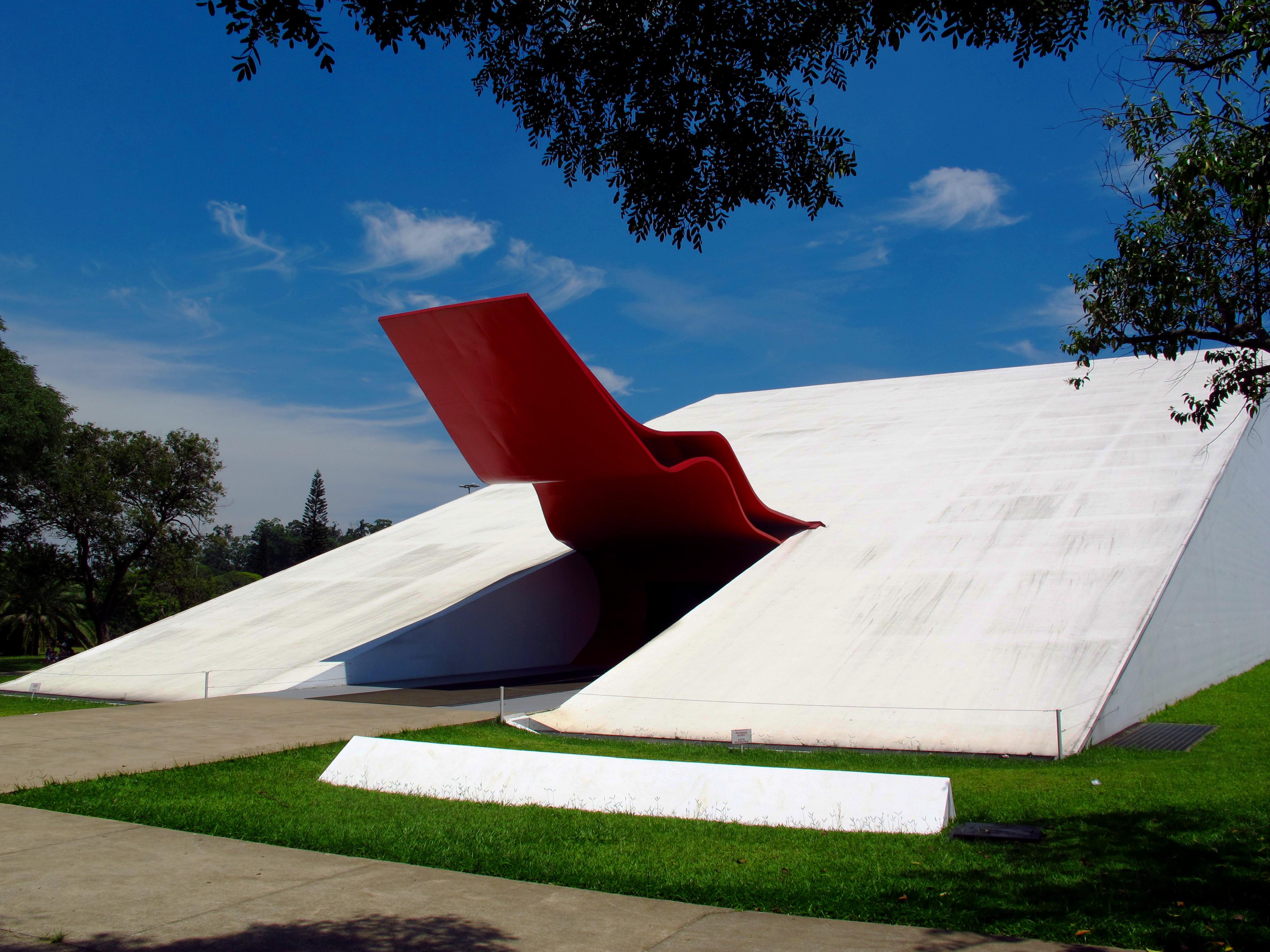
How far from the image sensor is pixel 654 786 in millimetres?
6746

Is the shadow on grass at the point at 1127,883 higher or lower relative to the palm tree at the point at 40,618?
lower

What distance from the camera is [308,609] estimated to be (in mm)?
19297

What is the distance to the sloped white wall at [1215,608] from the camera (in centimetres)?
1103

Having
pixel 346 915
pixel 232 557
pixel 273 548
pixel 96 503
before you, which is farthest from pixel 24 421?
pixel 232 557

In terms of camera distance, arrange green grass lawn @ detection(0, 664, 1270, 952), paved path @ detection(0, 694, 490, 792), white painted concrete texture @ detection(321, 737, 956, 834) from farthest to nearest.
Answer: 1. paved path @ detection(0, 694, 490, 792)
2. white painted concrete texture @ detection(321, 737, 956, 834)
3. green grass lawn @ detection(0, 664, 1270, 952)

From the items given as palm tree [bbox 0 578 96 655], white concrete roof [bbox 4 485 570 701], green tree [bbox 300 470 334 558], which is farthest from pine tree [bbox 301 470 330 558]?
white concrete roof [bbox 4 485 570 701]

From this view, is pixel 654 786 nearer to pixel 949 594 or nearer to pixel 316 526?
pixel 949 594

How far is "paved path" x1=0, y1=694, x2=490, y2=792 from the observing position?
342 inches

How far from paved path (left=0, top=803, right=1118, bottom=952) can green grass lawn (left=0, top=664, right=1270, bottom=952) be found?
29 centimetres

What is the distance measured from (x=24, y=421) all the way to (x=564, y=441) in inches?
667

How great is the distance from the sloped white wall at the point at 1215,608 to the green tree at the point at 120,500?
28.8 meters

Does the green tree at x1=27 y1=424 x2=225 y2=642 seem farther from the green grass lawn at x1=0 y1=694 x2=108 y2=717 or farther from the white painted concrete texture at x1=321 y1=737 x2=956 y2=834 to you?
the white painted concrete texture at x1=321 y1=737 x2=956 y2=834

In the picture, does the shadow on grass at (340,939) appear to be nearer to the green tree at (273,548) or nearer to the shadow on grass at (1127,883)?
the shadow on grass at (1127,883)

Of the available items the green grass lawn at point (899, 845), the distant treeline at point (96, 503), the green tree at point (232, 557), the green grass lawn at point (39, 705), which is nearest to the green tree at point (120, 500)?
the distant treeline at point (96, 503)
